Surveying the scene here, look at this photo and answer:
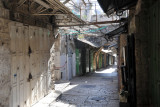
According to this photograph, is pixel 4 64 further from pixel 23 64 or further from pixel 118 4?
pixel 118 4

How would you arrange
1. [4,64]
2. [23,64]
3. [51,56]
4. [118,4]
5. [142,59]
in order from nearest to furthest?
[142,59] → [4,64] → [118,4] → [23,64] → [51,56]

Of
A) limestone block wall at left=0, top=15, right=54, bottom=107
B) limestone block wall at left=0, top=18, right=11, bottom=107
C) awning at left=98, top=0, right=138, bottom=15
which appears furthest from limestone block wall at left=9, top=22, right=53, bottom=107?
awning at left=98, top=0, right=138, bottom=15

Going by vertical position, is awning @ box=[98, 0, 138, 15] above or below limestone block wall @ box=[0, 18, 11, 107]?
above

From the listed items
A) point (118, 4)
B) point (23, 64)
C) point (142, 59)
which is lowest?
point (23, 64)

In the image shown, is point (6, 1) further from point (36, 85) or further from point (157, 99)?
point (157, 99)

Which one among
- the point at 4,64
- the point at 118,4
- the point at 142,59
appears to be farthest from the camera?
the point at 118,4

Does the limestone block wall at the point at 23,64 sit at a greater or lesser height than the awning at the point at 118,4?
lesser

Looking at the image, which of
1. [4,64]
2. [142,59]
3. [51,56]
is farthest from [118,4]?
[51,56]

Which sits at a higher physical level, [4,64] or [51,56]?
[51,56]

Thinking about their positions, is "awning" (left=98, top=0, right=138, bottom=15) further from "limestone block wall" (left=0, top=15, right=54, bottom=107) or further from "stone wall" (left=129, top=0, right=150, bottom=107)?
"limestone block wall" (left=0, top=15, right=54, bottom=107)

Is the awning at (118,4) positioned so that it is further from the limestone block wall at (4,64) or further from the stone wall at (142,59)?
the limestone block wall at (4,64)

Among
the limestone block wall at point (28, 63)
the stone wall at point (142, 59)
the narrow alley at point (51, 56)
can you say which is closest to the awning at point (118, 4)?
the narrow alley at point (51, 56)

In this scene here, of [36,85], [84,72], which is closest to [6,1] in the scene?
[36,85]

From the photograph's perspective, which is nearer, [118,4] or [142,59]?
[142,59]
